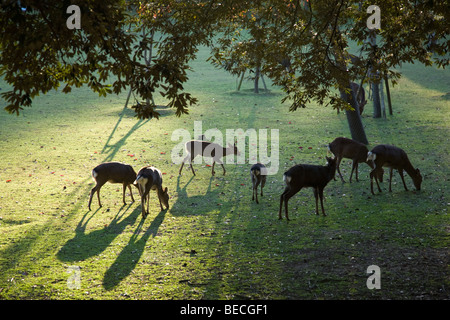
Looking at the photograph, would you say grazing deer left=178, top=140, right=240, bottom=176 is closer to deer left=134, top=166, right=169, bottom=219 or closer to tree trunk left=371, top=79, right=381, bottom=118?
deer left=134, top=166, right=169, bottom=219

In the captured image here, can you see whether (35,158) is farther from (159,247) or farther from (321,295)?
(321,295)

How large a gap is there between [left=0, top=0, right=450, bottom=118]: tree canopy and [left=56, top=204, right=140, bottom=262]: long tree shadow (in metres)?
2.23

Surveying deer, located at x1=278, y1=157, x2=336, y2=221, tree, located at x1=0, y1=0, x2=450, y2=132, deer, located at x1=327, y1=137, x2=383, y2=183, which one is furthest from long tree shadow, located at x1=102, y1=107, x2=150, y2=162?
deer, located at x1=278, y1=157, x2=336, y2=221

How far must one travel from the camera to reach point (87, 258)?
23.0ft

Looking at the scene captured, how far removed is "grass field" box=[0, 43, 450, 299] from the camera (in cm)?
600

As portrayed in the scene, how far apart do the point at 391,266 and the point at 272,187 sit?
4.58m

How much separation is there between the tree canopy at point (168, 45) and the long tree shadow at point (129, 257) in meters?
2.11

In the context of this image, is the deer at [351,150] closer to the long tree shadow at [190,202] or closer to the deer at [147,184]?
the long tree shadow at [190,202]

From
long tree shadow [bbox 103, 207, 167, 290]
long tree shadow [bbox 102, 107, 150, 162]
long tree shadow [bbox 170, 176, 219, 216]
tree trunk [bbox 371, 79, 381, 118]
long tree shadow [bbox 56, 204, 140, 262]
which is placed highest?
tree trunk [bbox 371, 79, 381, 118]

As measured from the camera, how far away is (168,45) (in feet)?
24.7

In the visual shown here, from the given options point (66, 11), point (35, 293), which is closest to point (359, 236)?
point (35, 293)

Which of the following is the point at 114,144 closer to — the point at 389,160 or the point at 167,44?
the point at 167,44

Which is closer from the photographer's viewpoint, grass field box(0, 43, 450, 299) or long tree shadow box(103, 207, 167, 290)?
grass field box(0, 43, 450, 299)

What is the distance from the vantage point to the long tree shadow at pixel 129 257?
6.24 meters
